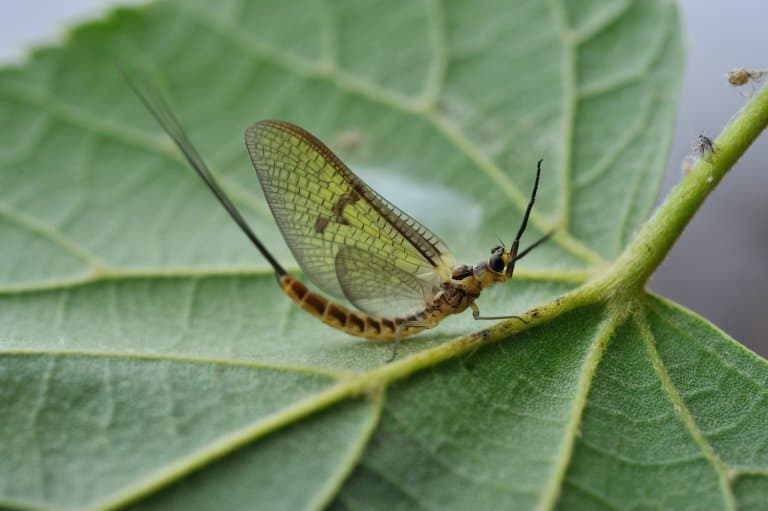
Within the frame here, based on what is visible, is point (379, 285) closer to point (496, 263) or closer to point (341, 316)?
point (341, 316)

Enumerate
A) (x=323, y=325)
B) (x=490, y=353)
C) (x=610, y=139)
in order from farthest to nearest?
1. (x=610, y=139)
2. (x=323, y=325)
3. (x=490, y=353)

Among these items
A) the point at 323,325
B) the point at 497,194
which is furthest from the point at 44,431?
the point at 497,194

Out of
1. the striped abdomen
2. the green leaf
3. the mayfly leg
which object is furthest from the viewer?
the striped abdomen

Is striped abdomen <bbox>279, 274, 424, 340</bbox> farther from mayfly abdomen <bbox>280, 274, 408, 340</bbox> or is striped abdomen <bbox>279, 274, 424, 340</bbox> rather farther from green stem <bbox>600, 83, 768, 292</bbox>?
green stem <bbox>600, 83, 768, 292</bbox>

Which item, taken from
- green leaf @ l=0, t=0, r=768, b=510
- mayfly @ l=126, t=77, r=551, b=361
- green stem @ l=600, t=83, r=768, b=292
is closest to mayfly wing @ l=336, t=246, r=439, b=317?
mayfly @ l=126, t=77, r=551, b=361

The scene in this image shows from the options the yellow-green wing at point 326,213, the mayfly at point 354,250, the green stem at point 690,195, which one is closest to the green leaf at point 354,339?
the green stem at point 690,195

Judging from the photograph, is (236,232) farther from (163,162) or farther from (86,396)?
(86,396)

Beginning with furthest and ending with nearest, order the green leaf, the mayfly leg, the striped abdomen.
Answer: the striped abdomen, the mayfly leg, the green leaf

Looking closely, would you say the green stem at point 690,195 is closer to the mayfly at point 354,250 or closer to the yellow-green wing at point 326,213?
the mayfly at point 354,250
